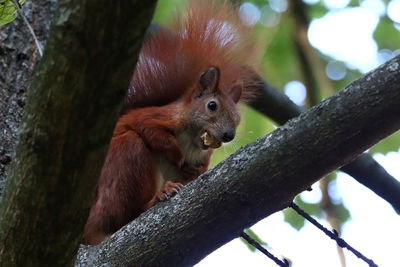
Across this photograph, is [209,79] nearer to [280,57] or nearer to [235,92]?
[235,92]

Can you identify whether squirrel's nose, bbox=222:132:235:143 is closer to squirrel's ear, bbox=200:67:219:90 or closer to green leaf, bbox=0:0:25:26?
squirrel's ear, bbox=200:67:219:90

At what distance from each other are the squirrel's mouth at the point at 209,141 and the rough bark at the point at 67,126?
1.89 m

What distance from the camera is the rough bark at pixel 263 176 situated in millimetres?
1805

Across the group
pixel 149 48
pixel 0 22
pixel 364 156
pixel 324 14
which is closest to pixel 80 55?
pixel 0 22

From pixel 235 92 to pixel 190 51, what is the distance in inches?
12.8

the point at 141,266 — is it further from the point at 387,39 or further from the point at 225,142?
the point at 387,39

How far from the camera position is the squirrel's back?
11.5 ft

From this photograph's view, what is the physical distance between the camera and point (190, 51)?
3.57m

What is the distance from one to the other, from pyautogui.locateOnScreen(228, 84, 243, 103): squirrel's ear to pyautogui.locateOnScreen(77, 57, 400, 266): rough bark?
1.63 m

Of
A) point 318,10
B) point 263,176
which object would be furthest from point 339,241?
point 318,10

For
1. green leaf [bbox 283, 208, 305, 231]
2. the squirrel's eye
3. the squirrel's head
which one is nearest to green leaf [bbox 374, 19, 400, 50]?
green leaf [bbox 283, 208, 305, 231]

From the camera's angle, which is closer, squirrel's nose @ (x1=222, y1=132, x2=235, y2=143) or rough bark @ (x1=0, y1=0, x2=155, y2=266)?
rough bark @ (x1=0, y1=0, x2=155, y2=266)

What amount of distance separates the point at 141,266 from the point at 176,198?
0.20 meters

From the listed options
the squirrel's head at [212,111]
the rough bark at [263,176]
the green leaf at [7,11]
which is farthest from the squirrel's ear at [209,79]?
the green leaf at [7,11]
